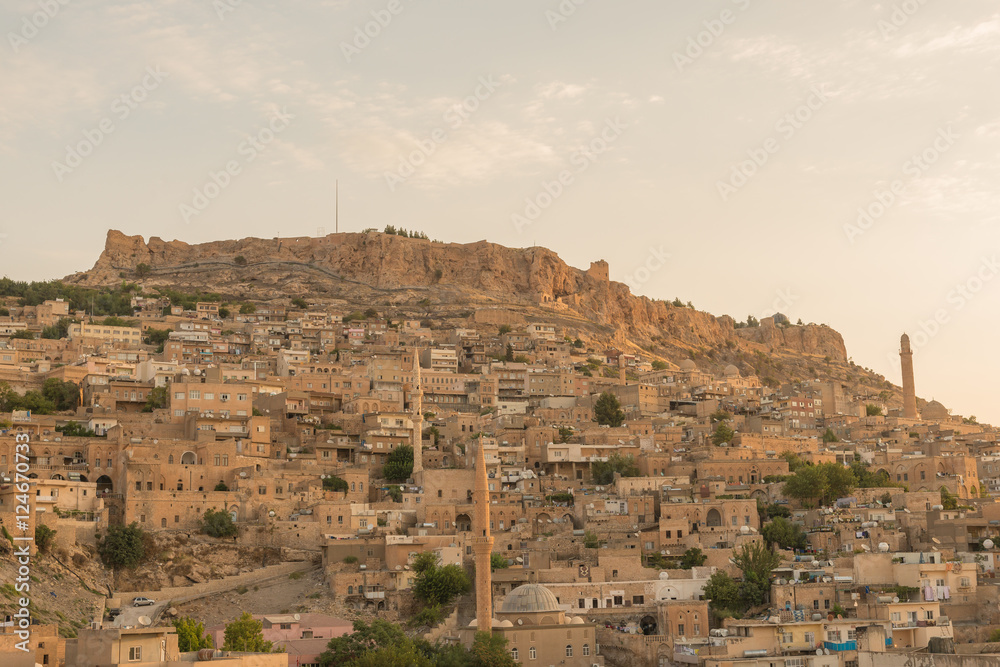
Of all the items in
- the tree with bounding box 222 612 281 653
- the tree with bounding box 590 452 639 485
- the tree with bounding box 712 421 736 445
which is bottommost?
the tree with bounding box 222 612 281 653

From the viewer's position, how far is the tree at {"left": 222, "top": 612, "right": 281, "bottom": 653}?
37469 mm

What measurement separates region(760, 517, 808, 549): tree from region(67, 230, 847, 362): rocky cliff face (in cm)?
5463

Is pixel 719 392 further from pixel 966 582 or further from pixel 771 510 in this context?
pixel 966 582

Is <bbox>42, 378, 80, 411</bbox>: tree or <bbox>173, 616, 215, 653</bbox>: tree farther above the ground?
<bbox>42, 378, 80, 411</bbox>: tree

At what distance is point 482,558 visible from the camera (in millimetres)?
42750

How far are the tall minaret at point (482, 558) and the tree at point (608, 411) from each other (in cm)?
2556

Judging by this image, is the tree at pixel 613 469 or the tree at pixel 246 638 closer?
the tree at pixel 246 638

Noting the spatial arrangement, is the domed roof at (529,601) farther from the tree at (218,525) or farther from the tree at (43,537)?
the tree at (43,537)

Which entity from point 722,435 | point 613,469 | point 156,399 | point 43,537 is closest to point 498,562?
point 613,469

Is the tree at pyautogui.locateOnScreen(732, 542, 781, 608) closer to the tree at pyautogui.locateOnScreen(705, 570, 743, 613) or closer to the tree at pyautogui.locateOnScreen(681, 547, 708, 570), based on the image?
the tree at pyautogui.locateOnScreen(705, 570, 743, 613)

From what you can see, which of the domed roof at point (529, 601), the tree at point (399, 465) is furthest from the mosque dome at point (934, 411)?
the domed roof at point (529, 601)

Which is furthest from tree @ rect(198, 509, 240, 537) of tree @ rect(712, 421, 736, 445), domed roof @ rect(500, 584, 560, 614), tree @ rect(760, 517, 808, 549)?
tree @ rect(712, 421, 736, 445)

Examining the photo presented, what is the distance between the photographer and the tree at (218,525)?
49531mm

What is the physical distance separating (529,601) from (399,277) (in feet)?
218
